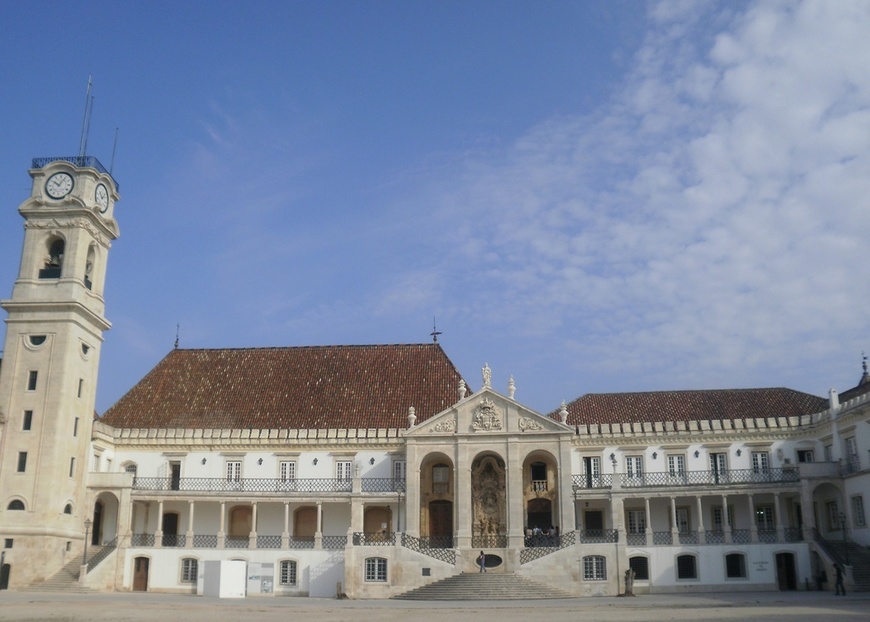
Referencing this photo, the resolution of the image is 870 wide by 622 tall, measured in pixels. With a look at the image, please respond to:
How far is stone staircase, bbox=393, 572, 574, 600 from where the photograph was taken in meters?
34.7

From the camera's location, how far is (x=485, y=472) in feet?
139

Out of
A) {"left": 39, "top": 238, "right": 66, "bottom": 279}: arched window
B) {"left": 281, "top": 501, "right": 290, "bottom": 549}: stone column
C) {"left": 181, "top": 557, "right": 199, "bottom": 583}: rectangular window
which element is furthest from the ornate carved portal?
{"left": 39, "top": 238, "right": 66, "bottom": 279}: arched window

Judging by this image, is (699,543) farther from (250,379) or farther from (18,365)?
(18,365)

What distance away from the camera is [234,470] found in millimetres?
43969

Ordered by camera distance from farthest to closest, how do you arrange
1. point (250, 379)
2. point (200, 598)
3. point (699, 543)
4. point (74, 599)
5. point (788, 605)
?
point (250, 379), point (699, 543), point (200, 598), point (74, 599), point (788, 605)

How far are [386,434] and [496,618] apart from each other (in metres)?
19.5

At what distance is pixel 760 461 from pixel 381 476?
1806 centimetres

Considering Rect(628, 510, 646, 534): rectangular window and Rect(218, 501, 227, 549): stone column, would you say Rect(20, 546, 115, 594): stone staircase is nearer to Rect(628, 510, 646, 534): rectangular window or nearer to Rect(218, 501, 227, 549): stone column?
Rect(218, 501, 227, 549): stone column

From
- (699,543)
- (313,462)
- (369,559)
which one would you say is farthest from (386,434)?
(699,543)

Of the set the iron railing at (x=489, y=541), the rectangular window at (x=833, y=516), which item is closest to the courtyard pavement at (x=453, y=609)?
the rectangular window at (x=833, y=516)

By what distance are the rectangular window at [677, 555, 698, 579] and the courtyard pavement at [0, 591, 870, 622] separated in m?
2.88

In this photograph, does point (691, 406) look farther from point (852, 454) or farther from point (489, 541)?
point (489, 541)

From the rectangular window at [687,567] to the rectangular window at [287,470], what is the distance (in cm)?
1849

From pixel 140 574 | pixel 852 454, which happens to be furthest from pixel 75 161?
pixel 852 454
